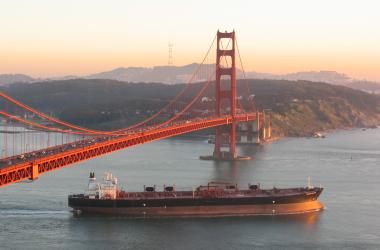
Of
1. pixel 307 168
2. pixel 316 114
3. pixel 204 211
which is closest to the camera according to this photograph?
pixel 204 211

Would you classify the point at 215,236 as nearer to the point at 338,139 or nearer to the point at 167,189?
the point at 167,189

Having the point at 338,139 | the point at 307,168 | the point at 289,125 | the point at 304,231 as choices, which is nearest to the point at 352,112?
the point at 289,125

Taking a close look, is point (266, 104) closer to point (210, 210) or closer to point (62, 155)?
point (210, 210)

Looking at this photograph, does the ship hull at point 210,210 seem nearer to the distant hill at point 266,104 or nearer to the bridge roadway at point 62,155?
the bridge roadway at point 62,155

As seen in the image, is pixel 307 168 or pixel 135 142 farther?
pixel 307 168

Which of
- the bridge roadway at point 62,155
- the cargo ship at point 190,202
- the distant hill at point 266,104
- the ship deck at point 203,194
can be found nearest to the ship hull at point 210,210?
the cargo ship at point 190,202

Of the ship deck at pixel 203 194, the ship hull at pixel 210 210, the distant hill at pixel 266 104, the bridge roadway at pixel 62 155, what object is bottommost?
the ship hull at pixel 210 210
